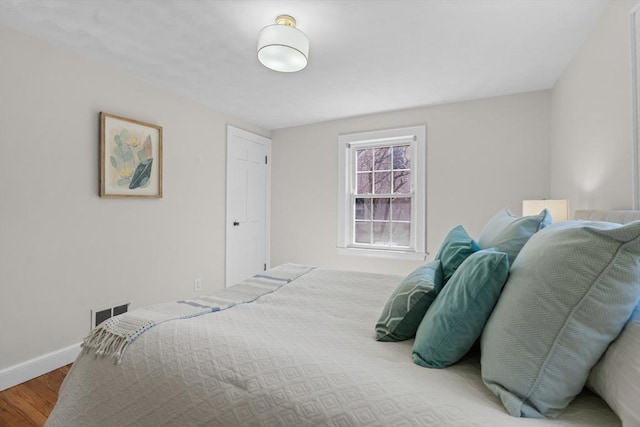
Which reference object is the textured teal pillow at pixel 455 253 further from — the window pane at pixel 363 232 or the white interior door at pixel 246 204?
the white interior door at pixel 246 204

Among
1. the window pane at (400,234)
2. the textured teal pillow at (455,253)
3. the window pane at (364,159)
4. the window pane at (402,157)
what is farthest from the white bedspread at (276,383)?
the window pane at (364,159)

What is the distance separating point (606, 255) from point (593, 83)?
6.55 feet

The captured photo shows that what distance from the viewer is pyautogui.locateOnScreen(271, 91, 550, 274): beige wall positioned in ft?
→ 10.5

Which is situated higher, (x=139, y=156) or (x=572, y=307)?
(x=139, y=156)

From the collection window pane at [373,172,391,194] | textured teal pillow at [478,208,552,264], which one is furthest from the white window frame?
textured teal pillow at [478,208,552,264]

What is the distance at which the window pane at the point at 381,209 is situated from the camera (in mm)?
3928

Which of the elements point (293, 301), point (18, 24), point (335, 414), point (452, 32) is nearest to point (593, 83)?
point (452, 32)

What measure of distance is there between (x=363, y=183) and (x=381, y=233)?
2.30 ft

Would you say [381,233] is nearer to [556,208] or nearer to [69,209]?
[556,208]

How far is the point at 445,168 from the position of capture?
354 cm

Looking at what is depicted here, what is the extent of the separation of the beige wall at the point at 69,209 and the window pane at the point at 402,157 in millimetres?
2459

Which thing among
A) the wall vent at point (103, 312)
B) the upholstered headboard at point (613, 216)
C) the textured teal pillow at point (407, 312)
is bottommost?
the wall vent at point (103, 312)

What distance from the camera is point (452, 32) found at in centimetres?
212

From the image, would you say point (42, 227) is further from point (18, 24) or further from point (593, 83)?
point (593, 83)
